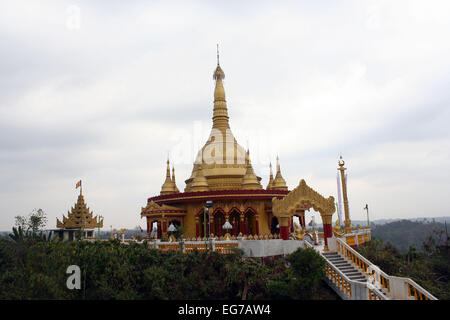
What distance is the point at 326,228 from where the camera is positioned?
84.0 ft

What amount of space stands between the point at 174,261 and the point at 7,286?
7.95 m

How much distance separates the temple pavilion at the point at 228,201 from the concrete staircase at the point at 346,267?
10.3 feet

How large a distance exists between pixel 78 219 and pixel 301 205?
74.8 ft

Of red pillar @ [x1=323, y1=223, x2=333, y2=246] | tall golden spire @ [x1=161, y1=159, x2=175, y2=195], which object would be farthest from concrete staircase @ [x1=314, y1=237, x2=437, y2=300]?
tall golden spire @ [x1=161, y1=159, x2=175, y2=195]

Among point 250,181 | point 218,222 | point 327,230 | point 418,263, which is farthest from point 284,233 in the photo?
point 418,263

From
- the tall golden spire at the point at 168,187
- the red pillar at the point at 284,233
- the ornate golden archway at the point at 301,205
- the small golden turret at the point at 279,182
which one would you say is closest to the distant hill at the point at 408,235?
the small golden turret at the point at 279,182

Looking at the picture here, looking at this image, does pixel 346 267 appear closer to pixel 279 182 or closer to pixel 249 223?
pixel 249 223

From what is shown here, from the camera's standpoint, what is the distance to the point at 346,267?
2106 centimetres

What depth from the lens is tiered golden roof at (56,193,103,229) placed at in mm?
36812

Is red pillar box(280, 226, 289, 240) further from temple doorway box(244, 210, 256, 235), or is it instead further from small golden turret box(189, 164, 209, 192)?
→ small golden turret box(189, 164, 209, 192)

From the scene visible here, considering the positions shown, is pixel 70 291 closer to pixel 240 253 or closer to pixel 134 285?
pixel 134 285
